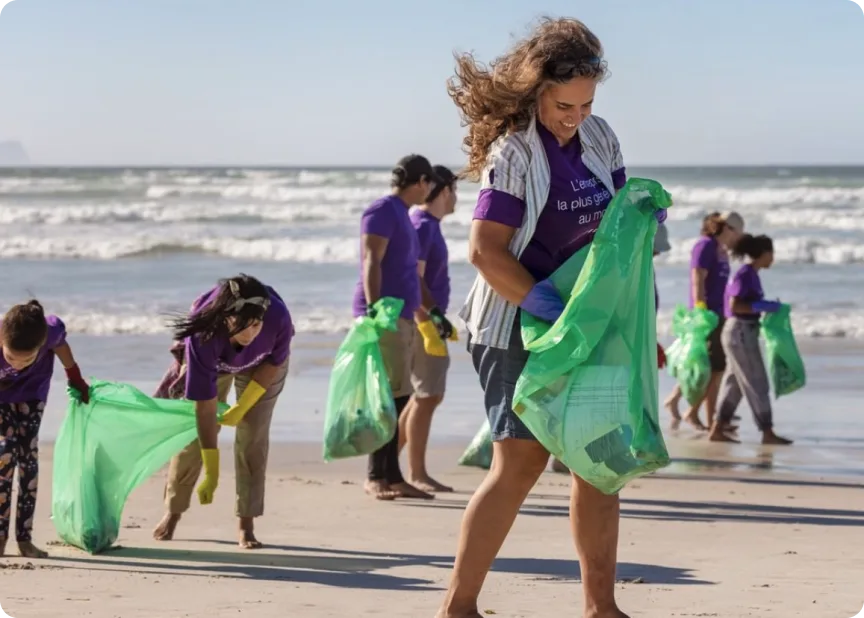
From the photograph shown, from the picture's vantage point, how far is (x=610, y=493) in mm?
3734

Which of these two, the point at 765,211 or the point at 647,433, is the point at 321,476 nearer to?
the point at 647,433

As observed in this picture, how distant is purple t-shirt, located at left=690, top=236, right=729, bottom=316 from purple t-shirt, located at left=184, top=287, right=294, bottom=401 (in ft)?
14.5

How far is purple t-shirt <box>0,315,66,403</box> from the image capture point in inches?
212

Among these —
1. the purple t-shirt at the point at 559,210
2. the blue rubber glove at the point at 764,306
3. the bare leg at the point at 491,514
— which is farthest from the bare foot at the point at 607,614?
the blue rubber glove at the point at 764,306

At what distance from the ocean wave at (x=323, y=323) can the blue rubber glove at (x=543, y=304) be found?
10.2 meters

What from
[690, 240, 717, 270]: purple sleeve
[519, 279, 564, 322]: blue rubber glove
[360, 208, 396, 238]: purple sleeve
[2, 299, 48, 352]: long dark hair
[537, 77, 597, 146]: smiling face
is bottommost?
[2, 299, 48, 352]: long dark hair

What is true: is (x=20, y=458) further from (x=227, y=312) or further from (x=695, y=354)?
(x=695, y=354)

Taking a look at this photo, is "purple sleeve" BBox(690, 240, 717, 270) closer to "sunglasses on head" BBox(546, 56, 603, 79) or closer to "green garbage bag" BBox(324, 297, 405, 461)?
"green garbage bag" BBox(324, 297, 405, 461)

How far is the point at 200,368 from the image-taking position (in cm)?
526

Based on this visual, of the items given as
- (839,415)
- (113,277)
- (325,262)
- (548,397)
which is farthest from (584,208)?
(325,262)

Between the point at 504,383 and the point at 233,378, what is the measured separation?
217cm

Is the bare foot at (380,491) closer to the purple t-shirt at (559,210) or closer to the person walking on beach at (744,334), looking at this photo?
the person walking on beach at (744,334)

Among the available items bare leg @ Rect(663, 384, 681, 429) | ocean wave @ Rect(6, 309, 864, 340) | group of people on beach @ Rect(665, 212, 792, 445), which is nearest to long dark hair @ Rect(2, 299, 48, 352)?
group of people on beach @ Rect(665, 212, 792, 445)

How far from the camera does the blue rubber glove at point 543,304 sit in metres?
3.67
